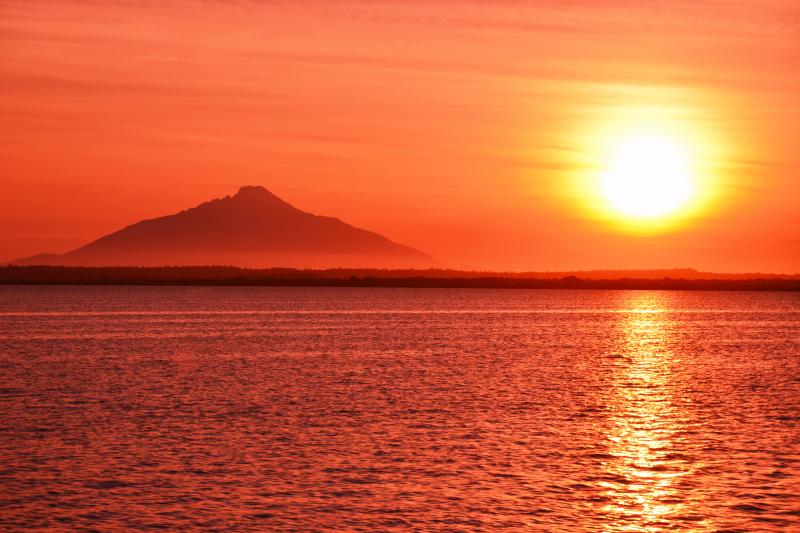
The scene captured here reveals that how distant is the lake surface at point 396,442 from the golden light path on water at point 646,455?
128 mm

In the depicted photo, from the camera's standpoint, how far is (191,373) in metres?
72.8

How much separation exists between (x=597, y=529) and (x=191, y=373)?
49962mm

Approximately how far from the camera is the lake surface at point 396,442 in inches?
1158

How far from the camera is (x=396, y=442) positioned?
41.3m

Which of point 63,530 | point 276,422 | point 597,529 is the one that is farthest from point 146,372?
point 597,529

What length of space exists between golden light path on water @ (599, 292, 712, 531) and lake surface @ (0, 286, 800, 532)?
0.42ft

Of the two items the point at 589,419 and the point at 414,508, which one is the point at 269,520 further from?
the point at 589,419

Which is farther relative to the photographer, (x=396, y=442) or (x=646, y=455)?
(x=396, y=442)

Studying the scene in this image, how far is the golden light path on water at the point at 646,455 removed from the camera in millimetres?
29125

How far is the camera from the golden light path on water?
95.6ft

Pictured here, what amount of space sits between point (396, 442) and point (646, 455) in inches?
398

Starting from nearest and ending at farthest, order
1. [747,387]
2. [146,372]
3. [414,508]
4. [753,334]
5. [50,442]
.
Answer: [414,508]
[50,442]
[747,387]
[146,372]
[753,334]

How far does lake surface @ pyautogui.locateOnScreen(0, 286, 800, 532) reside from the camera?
96.5 ft

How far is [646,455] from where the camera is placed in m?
38.6
